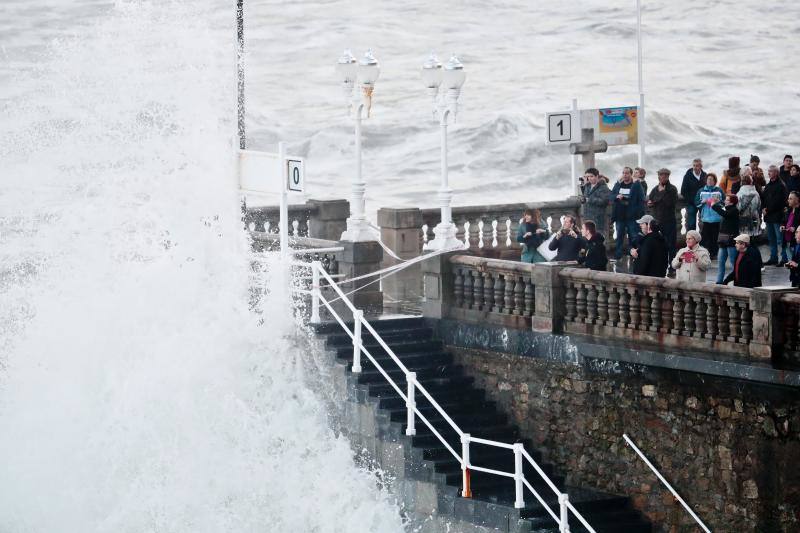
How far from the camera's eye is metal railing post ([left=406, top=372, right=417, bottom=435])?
21.1 m

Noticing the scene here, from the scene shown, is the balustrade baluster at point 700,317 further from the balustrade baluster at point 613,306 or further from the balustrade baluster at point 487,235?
the balustrade baluster at point 487,235

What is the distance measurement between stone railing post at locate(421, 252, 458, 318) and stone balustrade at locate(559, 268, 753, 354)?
2048 mm

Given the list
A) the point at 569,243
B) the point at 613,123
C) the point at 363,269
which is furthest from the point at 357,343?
the point at 613,123

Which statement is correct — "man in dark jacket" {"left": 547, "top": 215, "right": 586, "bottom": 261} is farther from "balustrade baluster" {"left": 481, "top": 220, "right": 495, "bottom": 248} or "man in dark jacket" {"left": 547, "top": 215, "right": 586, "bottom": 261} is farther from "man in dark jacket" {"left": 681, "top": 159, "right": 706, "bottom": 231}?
"man in dark jacket" {"left": 681, "top": 159, "right": 706, "bottom": 231}

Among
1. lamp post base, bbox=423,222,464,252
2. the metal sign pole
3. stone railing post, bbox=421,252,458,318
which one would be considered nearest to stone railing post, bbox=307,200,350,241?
lamp post base, bbox=423,222,464,252

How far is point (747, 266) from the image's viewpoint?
20312 millimetres

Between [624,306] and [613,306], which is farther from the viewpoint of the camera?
[613,306]

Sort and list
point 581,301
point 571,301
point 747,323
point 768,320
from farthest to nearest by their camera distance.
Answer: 1. point 571,301
2. point 581,301
3. point 747,323
4. point 768,320

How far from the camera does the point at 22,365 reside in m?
25.6

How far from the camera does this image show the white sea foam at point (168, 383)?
22594 millimetres

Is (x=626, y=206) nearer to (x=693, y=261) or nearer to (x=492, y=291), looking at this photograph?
(x=492, y=291)

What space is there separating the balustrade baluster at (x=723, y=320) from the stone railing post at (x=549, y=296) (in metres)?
2.58

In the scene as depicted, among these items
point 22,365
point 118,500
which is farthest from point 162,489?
point 22,365

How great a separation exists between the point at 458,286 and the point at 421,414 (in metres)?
2.15
